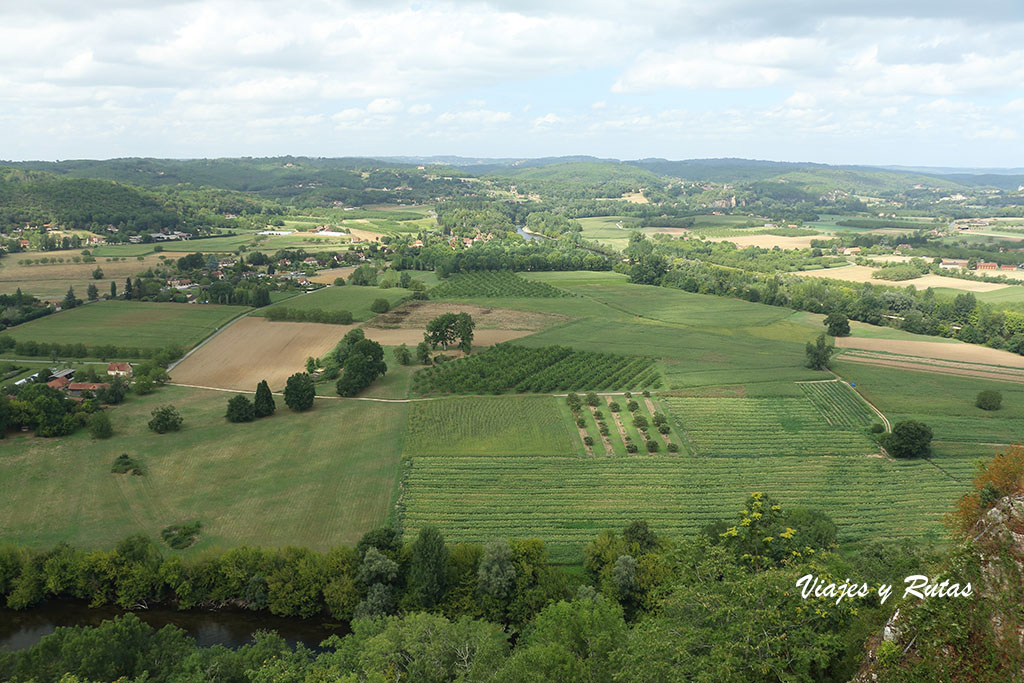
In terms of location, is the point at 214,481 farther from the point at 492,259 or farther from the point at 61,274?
the point at 492,259

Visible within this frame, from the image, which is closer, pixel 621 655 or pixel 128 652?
pixel 621 655

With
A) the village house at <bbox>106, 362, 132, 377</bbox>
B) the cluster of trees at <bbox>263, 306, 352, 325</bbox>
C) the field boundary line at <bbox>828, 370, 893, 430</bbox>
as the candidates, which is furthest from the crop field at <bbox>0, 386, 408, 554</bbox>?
the field boundary line at <bbox>828, 370, 893, 430</bbox>

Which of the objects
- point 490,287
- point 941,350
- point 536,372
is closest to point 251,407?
point 536,372

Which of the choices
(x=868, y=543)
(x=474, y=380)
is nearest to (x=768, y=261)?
(x=474, y=380)

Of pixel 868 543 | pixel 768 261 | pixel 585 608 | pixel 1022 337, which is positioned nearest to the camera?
pixel 585 608

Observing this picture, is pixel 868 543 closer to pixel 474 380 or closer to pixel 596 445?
pixel 596 445

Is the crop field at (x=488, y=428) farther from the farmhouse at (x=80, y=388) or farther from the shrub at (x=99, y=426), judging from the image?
the farmhouse at (x=80, y=388)

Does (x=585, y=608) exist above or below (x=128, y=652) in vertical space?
above
